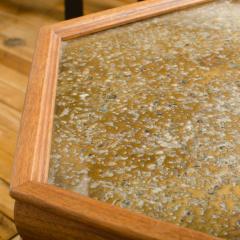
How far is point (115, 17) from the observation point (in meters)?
1.09

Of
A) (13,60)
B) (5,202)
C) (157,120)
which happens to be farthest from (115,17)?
(13,60)

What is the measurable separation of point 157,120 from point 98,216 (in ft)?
0.85

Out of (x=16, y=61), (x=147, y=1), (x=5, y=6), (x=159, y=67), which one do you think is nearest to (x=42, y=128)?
(x=159, y=67)

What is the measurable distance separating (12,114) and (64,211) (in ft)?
3.52

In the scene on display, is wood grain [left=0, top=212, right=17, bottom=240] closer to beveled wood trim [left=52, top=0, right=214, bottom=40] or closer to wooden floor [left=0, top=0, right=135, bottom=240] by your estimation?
wooden floor [left=0, top=0, right=135, bottom=240]

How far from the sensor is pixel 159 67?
0.95 m

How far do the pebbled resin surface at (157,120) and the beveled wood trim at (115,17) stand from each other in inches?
0.8

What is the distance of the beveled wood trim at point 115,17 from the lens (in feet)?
3.43

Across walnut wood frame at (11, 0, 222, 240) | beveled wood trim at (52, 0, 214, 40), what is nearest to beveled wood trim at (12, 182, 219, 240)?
walnut wood frame at (11, 0, 222, 240)

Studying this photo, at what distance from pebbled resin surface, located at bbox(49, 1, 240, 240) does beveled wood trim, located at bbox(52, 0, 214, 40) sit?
0.07ft

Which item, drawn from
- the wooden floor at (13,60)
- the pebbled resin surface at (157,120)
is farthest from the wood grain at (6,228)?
the pebbled resin surface at (157,120)

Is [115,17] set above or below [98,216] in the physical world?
above

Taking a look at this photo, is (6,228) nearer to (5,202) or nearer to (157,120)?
(5,202)

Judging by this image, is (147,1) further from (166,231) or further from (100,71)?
(166,231)
